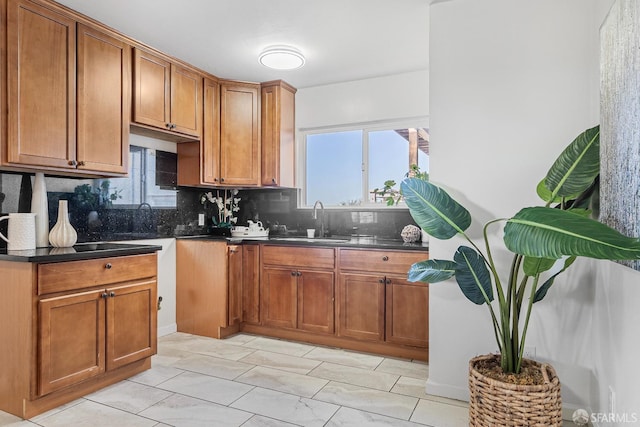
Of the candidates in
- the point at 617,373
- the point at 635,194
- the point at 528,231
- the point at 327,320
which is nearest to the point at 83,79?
the point at 327,320

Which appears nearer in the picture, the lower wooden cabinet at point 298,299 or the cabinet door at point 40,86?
the cabinet door at point 40,86

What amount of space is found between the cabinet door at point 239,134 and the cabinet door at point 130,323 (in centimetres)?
148

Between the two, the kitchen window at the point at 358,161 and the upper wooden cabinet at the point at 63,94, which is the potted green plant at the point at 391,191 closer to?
the kitchen window at the point at 358,161

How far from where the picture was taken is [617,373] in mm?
1643

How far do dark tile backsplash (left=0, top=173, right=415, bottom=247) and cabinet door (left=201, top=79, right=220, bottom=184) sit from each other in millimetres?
415

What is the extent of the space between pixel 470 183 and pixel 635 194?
1.06m

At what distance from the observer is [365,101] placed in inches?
151

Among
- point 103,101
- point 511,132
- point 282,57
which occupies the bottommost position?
point 511,132

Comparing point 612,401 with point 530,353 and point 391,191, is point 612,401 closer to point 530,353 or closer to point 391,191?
point 530,353

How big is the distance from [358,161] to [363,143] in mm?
189

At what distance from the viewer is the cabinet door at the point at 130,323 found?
98.3 inches

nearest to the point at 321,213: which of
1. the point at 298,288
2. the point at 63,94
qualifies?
the point at 298,288

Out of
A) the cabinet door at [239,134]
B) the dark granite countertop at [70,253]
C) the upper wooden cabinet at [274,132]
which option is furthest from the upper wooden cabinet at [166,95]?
the dark granite countertop at [70,253]

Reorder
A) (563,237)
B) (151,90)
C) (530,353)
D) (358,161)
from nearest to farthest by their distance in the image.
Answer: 1. (563,237)
2. (530,353)
3. (151,90)
4. (358,161)
